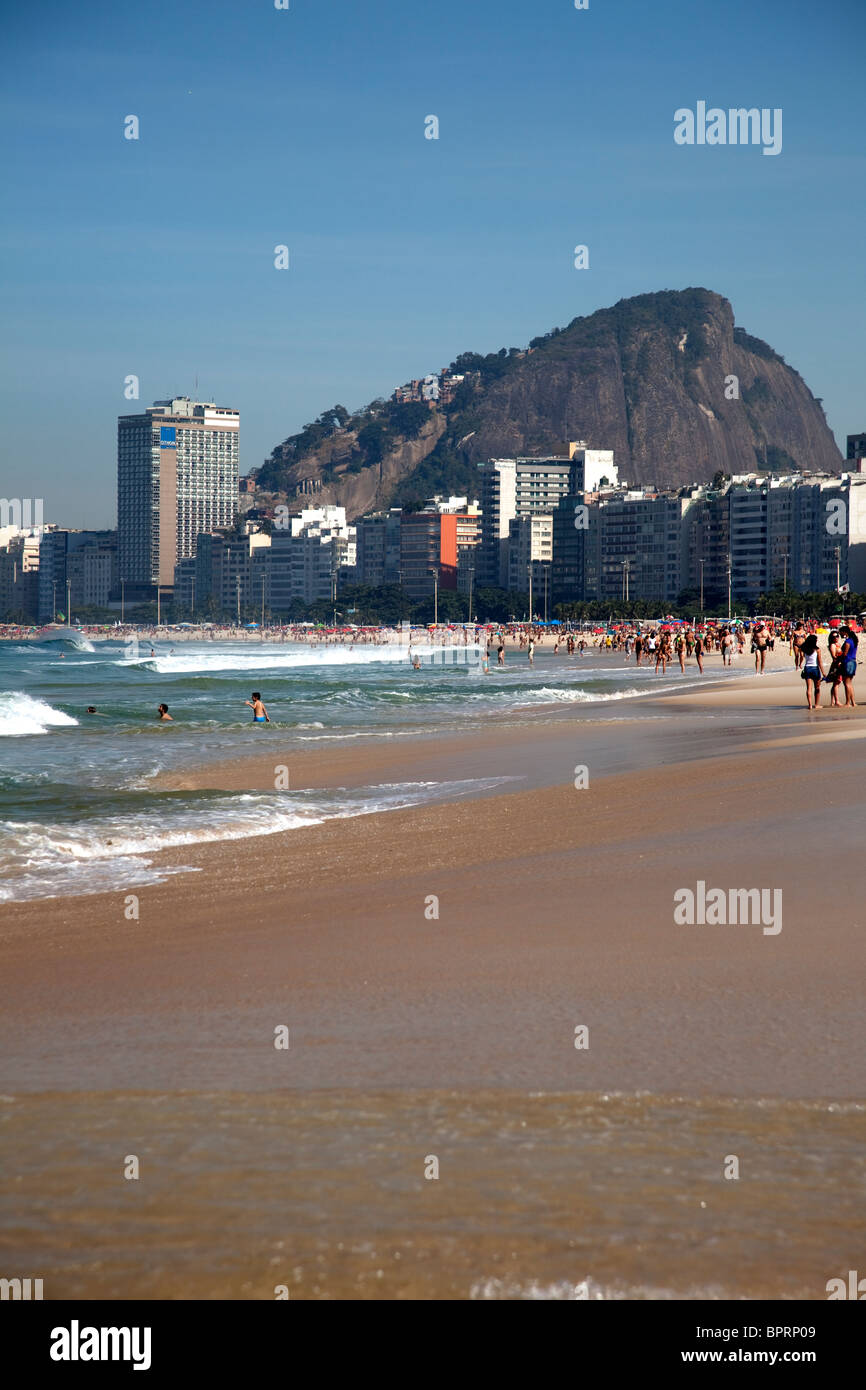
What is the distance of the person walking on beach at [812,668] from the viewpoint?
21.2 m

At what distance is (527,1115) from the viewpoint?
379 centimetres

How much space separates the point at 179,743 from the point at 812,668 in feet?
34.5

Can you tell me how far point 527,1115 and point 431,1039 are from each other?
790 mm

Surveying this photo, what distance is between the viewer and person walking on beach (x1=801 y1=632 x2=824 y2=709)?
21.2 meters

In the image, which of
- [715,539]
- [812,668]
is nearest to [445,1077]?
[812,668]

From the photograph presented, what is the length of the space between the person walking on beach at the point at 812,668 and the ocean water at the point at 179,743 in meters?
5.16

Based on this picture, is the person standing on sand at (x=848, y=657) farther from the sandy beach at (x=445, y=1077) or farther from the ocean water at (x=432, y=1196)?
the ocean water at (x=432, y=1196)

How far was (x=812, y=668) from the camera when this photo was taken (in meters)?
21.1

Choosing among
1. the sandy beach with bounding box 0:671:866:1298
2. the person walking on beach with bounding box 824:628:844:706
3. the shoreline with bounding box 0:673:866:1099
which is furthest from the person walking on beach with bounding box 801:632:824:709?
the sandy beach with bounding box 0:671:866:1298

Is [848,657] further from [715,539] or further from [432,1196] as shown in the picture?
[715,539]

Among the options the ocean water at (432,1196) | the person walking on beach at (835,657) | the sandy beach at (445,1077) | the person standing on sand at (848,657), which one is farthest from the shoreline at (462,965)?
the person walking on beach at (835,657)

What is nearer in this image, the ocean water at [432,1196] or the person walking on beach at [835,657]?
the ocean water at [432,1196]
